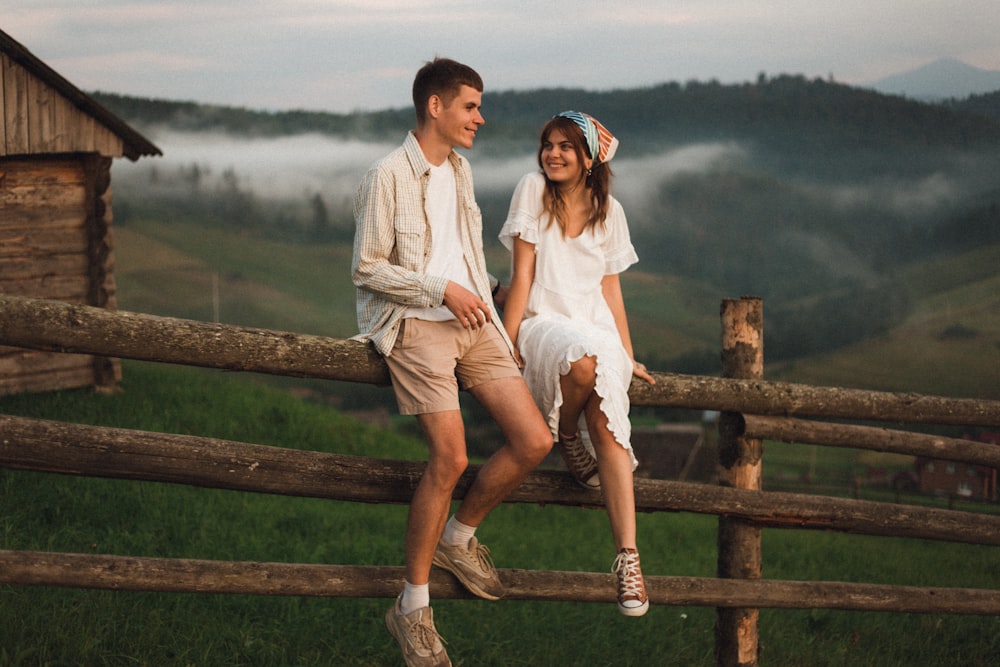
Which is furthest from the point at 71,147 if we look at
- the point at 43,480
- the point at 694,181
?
the point at 694,181

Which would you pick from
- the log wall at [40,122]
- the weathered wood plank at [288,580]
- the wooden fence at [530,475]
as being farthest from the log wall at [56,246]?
the wooden fence at [530,475]

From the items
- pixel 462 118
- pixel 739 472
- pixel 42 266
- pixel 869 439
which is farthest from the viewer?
pixel 42 266

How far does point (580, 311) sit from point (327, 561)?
3897 mm

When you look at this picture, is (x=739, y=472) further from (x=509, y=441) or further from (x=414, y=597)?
(x=414, y=597)

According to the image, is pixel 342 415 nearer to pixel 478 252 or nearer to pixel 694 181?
pixel 478 252

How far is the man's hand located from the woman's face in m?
0.78

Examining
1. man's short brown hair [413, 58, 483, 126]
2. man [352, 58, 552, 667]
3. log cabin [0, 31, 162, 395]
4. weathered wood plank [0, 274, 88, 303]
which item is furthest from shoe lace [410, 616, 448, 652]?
weathered wood plank [0, 274, 88, 303]

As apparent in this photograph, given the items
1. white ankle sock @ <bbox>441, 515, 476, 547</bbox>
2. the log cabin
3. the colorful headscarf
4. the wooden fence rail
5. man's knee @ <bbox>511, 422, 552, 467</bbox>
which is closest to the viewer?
the wooden fence rail

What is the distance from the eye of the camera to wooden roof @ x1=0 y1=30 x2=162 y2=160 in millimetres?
10047

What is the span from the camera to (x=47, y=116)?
10.5 meters

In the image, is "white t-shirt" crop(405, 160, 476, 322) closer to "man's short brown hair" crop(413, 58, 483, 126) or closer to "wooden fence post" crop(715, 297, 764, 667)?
"man's short brown hair" crop(413, 58, 483, 126)

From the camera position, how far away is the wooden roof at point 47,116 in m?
10.0

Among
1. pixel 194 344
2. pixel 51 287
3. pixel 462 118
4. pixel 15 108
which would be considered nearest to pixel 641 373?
pixel 462 118

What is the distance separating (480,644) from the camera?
527cm
